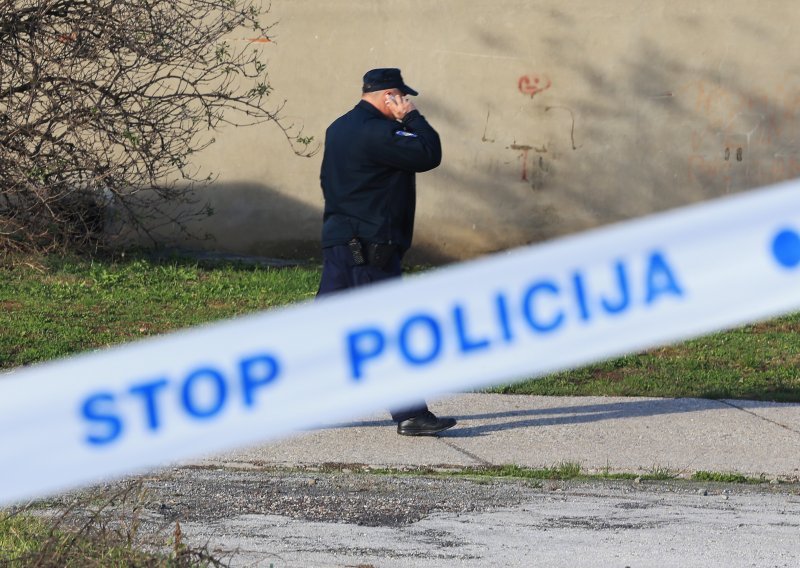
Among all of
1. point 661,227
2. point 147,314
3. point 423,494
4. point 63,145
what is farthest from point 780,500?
point 63,145

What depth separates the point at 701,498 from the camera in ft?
20.2

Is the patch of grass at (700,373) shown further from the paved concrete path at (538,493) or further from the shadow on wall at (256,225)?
the shadow on wall at (256,225)

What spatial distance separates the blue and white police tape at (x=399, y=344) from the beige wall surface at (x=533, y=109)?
36.0ft

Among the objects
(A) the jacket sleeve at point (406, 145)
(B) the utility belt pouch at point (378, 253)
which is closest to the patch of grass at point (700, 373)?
(B) the utility belt pouch at point (378, 253)

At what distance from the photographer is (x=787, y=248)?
10.5 ft

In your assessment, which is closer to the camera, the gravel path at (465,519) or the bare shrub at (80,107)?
the gravel path at (465,519)

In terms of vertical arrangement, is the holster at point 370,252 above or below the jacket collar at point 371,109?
below

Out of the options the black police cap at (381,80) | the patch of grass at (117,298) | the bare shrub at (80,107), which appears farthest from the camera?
the bare shrub at (80,107)

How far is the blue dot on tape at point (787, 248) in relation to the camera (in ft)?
10.5

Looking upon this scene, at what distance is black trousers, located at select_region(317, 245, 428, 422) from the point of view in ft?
22.9

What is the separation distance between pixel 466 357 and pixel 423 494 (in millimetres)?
3003

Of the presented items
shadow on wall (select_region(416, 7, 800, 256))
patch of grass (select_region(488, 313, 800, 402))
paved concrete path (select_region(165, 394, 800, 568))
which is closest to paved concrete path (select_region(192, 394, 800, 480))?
paved concrete path (select_region(165, 394, 800, 568))

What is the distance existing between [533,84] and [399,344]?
11.3 meters

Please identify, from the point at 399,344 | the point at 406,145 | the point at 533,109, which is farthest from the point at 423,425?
the point at 533,109
